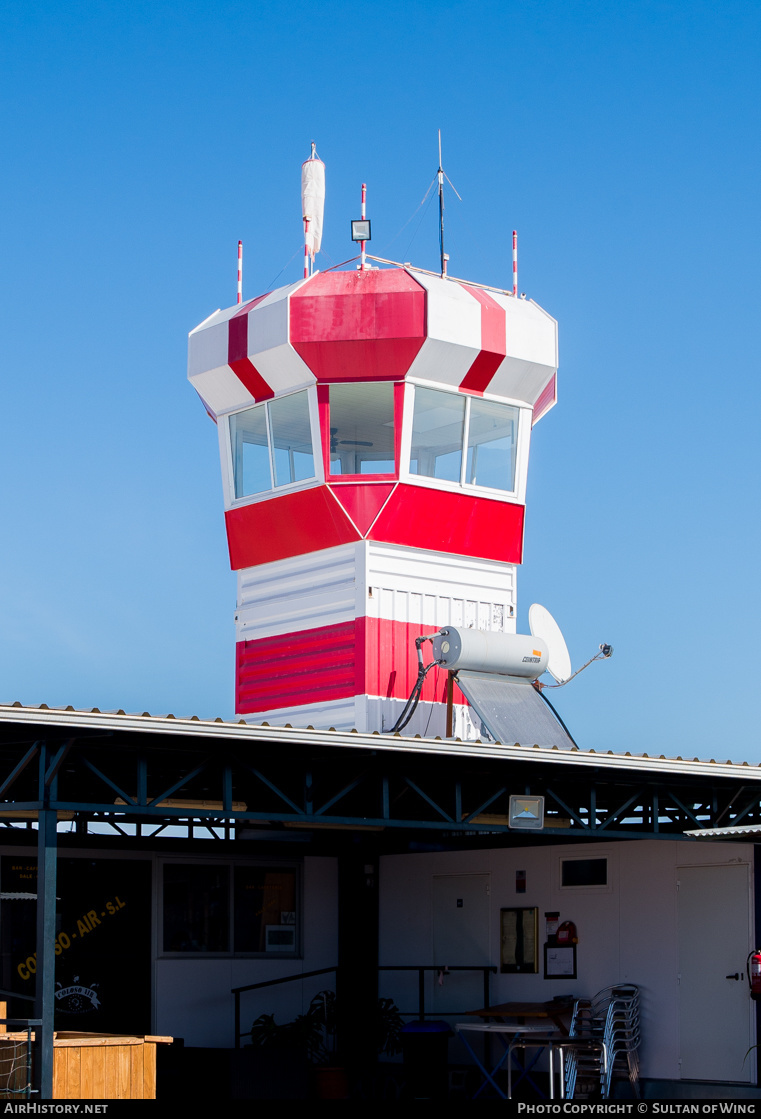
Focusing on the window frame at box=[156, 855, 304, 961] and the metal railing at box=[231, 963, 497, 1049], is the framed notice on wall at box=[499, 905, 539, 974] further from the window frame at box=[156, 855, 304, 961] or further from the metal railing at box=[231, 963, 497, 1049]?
the window frame at box=[156, 855, 304, 961]

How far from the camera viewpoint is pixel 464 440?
18734 millimetres

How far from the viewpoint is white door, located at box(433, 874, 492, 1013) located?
59.9 ft

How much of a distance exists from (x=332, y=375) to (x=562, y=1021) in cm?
801

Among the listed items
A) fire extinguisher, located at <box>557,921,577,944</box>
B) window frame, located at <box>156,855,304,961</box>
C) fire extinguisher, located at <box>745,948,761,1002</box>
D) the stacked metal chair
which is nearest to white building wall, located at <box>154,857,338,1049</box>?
window frame, located at <box>156,855,304,961</box>

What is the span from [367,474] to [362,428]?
64 cm

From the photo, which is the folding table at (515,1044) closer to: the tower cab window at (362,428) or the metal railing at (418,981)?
the metal railing at (418,981)

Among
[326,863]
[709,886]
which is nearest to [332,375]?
[326,863]

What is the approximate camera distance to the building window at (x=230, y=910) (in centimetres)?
1770

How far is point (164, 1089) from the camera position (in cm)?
1631

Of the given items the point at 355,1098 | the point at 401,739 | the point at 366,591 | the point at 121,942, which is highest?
the point at 366,591

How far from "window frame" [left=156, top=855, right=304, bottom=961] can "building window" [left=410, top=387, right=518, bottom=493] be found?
17.1ft

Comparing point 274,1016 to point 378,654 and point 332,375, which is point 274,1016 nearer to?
point 378,654

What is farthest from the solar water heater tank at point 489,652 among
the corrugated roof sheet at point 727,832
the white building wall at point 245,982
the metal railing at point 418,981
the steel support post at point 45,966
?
the steel support post at point 45,966

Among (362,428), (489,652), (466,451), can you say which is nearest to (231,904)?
(489,652)
